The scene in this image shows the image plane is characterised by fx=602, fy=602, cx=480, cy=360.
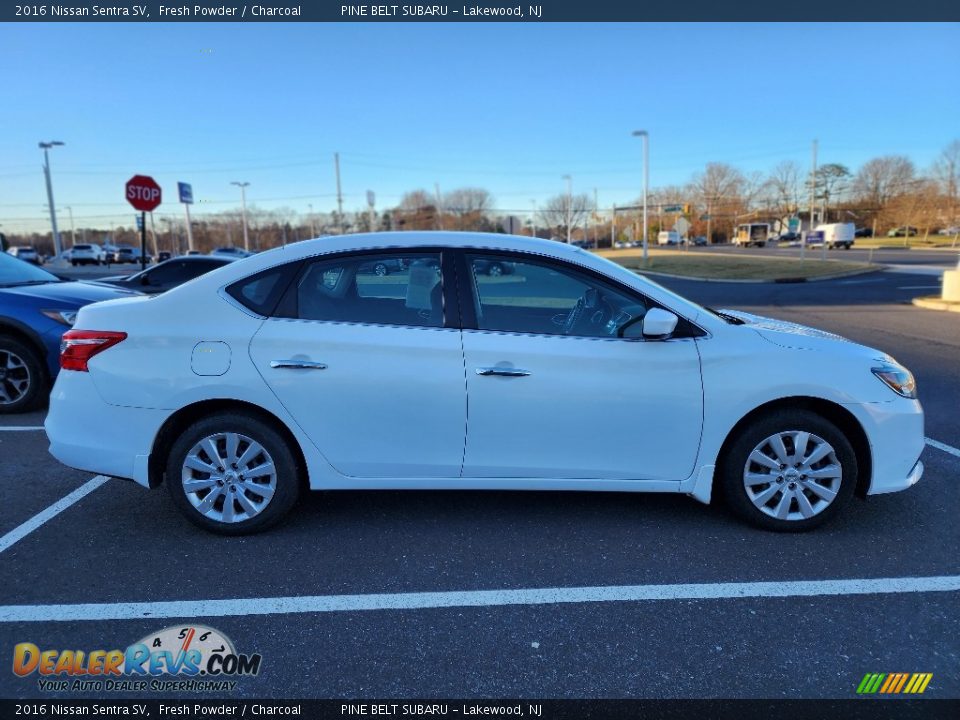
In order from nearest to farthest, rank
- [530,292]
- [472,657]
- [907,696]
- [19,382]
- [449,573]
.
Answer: [907,696] → [472,657] → [449,573] → [530,292] → [19,382]

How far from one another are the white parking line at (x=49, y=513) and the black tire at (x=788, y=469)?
13.3ft

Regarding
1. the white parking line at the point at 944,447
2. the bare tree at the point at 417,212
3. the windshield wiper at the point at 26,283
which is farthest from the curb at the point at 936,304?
the bare tree at the point at 417,212

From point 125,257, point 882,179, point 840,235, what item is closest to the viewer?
point 840,235

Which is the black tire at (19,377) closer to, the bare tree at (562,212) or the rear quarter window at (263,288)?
the rear quarter window at (263,288)

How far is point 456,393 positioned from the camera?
3250mm

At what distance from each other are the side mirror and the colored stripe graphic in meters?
1.70

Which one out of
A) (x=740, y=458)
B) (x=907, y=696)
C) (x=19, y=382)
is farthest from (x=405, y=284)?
(x=19, y=382)

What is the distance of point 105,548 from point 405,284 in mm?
2223

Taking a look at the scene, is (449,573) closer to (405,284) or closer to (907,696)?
(405,284)

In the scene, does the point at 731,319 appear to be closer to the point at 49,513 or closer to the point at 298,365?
the point at 298,365

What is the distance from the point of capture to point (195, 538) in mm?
3455

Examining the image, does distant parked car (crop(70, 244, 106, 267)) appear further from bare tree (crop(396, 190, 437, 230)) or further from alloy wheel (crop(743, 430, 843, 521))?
alloy wheel (crop(743, 430, 843, 521))
